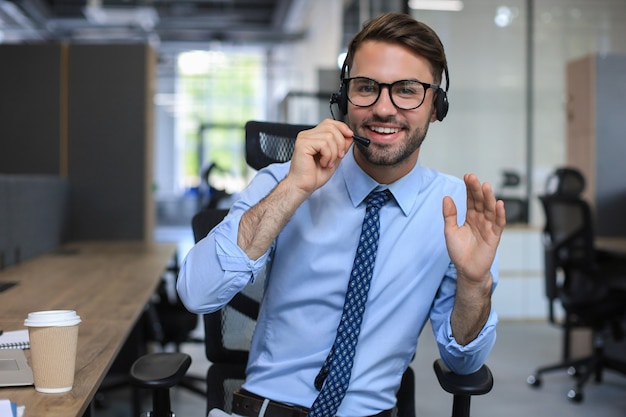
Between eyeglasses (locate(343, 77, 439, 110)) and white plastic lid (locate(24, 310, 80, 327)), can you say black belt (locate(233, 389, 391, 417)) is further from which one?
eyeglasses (locate(343, 77, 439, 110))

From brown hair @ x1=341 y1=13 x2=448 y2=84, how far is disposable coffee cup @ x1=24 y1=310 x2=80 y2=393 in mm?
766

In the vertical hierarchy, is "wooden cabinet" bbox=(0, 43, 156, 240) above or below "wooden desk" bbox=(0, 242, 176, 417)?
above

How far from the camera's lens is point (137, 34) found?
527 inches

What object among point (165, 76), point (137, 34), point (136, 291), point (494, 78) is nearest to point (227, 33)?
point (137, 34)

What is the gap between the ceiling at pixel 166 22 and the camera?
12.5m

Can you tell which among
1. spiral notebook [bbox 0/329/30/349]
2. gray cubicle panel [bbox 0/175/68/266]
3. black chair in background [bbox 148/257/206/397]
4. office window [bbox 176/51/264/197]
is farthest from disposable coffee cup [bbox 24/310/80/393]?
office window [bbox 176/51/264/197]

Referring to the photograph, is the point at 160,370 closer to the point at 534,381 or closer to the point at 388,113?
the point at 388,113

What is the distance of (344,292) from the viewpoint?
1629mm

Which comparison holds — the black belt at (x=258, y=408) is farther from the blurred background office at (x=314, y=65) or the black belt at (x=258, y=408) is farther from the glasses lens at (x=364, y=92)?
the blurred background office at (x=314, y=65)

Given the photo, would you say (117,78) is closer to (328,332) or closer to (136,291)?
(136,291)

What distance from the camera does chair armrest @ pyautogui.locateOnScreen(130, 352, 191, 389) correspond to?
1.59m

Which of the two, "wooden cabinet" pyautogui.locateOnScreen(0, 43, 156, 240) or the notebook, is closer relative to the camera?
the notebook

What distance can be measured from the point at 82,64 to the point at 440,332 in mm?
3590

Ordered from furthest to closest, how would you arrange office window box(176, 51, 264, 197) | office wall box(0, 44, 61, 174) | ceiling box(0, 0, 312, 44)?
office window box(176, 51, 264, 197), ceiling box(0, 0, 312, 44), office wall box(0, 44, 61, 174)
